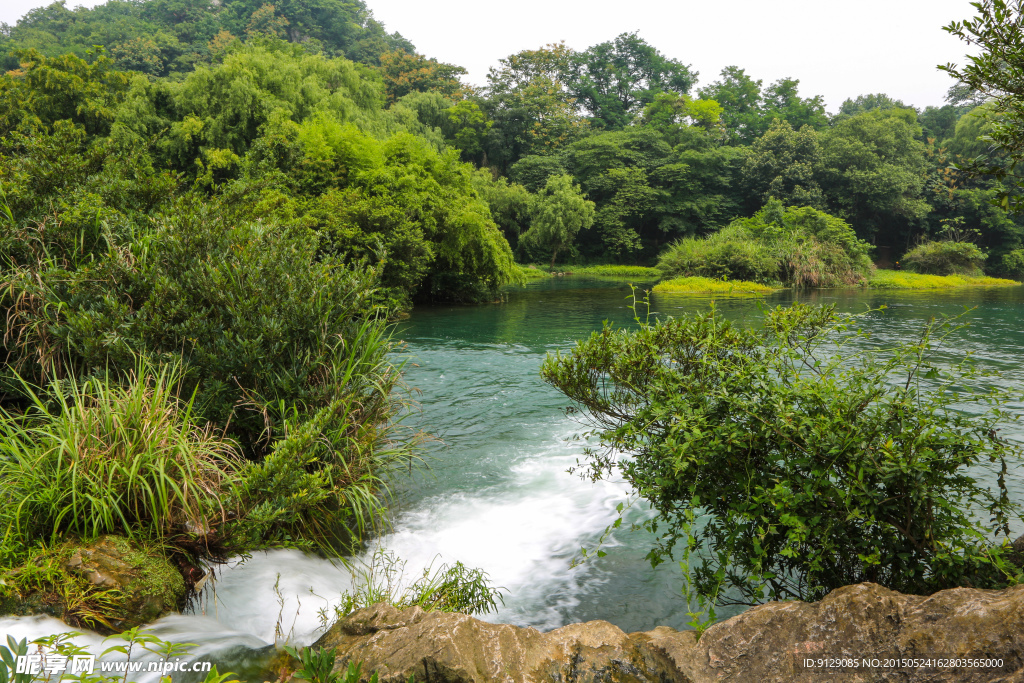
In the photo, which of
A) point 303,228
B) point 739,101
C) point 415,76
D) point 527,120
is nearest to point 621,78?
point 739,101

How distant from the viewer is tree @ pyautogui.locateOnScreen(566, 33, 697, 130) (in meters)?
61.5

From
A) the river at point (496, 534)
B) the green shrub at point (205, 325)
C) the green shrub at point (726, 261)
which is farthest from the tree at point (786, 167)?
the green shrub at point (205, 325)

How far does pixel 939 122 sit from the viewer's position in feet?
199

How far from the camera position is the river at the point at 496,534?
3.83 m

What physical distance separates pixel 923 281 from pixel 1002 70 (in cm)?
3767

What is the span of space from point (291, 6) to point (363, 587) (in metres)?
87.9

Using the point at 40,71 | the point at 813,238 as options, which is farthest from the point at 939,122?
the point at 40,71

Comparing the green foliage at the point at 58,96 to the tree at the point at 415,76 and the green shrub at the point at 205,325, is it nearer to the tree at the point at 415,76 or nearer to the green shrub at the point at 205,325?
the green shrub at the point at 205,325

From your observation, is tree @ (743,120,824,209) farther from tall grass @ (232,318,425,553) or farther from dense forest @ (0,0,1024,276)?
tall grass @ (232,318,425,553)

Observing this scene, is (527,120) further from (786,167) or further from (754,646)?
(754,646)

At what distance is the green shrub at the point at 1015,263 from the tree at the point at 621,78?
33063 millimetres

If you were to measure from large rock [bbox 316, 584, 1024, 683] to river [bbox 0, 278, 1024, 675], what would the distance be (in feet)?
3.56

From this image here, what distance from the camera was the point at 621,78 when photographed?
209 ft

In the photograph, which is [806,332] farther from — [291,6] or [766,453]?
[291,6]
